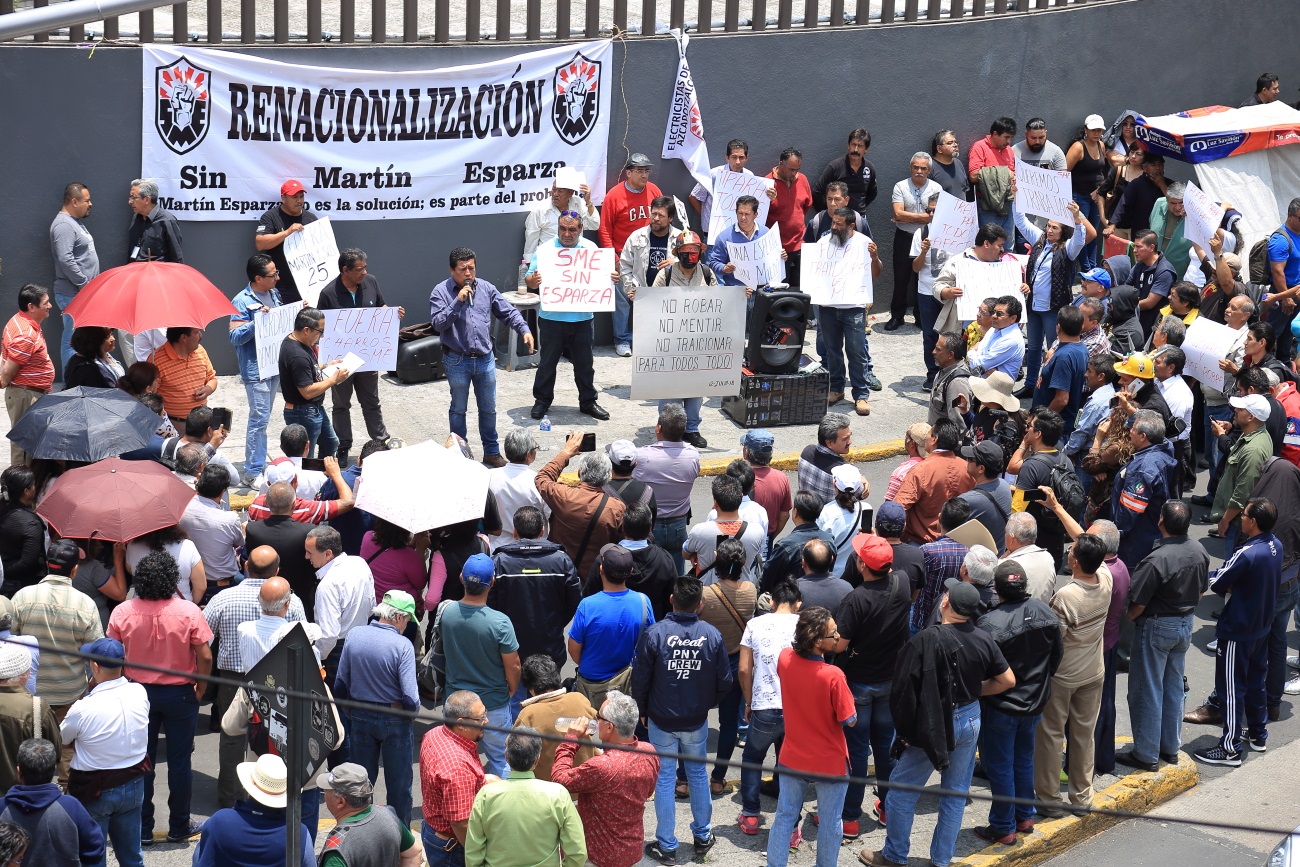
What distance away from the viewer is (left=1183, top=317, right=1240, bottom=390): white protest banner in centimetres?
1312

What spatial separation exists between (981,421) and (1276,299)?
412cm

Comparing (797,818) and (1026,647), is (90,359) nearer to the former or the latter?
(797,818)

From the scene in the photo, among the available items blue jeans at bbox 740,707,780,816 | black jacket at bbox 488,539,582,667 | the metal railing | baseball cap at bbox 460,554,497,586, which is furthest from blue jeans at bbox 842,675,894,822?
the metal railing

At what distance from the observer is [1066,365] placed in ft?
42.4

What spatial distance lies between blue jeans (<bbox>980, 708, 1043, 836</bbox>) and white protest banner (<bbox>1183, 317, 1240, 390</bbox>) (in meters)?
4.93

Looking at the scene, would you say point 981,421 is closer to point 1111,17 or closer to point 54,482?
point 54,482

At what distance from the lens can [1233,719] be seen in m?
10.4

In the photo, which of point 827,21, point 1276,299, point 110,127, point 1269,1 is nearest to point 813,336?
point 827,21

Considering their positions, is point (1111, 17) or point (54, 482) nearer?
point (54, 482)

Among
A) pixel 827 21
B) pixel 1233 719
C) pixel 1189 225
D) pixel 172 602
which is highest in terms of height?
pixel 827 21

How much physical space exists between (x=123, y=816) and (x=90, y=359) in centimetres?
450

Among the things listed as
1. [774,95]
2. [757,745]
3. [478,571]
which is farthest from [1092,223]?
[478,571]

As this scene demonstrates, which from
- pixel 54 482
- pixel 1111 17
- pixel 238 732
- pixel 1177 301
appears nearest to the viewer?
pixel 238 732

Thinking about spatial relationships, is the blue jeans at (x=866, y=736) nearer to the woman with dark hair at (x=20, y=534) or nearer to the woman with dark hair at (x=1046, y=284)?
the woman with dark hair at (x=20, y=534)
